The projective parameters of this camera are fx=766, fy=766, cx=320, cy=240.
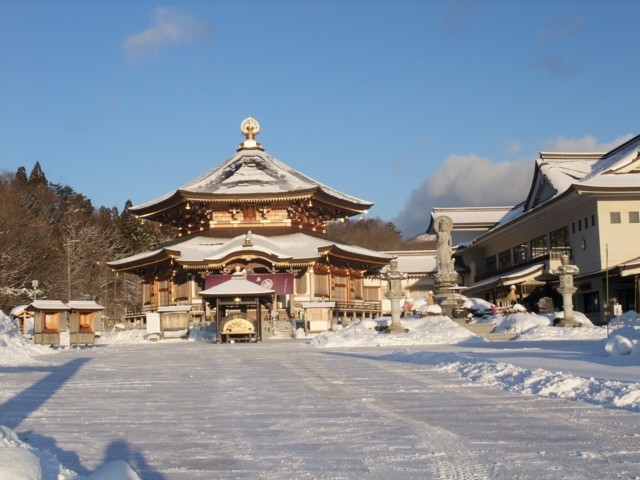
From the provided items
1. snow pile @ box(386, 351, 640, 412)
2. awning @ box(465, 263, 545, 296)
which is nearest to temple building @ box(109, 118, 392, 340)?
awning @ box(465, 263, 545, 296)

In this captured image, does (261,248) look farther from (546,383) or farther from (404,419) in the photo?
(404,419)

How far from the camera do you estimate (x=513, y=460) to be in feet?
21.2

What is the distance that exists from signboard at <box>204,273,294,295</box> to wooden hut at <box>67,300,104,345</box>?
10.7 meters

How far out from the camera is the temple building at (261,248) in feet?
139

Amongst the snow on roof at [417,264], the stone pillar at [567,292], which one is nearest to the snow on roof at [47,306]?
the stone pillar at [567,292]

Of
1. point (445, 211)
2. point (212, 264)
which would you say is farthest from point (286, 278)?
point (445, 211)

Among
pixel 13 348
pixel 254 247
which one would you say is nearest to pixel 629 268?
pixel 254 247

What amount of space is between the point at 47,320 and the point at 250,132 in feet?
92.8

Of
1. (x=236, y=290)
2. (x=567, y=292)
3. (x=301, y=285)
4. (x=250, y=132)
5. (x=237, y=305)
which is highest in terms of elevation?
(x=250, y=132)

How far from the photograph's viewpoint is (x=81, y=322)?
32.0 metres

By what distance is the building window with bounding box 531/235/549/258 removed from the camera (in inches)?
1833

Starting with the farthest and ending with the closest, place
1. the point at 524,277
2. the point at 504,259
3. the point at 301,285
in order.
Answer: the point at 504,259 → the point at 524,277 → the point at 301,285

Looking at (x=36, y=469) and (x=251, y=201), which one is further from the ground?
(x=251, y=201)

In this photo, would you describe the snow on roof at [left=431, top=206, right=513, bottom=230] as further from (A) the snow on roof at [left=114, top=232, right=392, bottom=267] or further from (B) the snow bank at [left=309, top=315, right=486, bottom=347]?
(B) the snow bank at [left=309, top=315, right=486, bottom=347]
